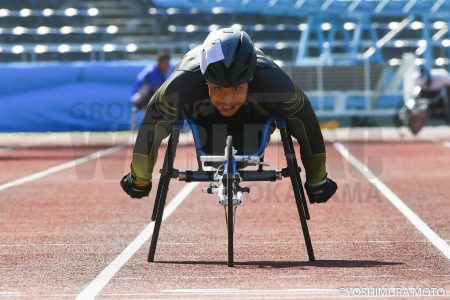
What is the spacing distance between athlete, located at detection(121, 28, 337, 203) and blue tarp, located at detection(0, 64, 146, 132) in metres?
23.5

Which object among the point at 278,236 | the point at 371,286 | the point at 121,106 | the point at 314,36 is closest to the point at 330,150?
the point at 121,106

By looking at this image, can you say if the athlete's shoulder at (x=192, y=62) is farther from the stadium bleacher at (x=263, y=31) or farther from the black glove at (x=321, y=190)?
the stadium bleacher at (x=263, y=31)

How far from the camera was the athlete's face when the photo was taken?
8.97m

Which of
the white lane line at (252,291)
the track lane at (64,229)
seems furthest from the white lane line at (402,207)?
the track lane at (64,229)

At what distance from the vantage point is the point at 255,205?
46.1 ft

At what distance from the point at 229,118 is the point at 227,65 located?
2.44 feet

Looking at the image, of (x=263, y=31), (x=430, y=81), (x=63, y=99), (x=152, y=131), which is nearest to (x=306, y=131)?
(x=152, y=131)

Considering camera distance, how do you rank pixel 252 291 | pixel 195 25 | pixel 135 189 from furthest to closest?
1. pixel 195 25
2. pixel 135 189
3. pixel 252 291

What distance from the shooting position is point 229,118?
9367mm

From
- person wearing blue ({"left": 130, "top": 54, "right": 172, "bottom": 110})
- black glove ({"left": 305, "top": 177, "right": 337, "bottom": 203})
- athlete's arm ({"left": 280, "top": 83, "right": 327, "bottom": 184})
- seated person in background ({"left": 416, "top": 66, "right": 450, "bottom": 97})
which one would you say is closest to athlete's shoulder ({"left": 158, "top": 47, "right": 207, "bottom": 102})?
athlete's arm ({"left": 280, "top": 83, "right": 327, "bottom": 184})

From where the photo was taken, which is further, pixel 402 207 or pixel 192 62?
pixel 402 207

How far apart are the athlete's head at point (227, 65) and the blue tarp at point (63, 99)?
24.1 metres

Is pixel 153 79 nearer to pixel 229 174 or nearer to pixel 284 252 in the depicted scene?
pixel 284 252

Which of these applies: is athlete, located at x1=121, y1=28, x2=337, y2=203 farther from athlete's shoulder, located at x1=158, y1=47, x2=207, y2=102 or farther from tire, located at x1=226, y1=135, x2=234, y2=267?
tire, located at x1=226, y1=135, x2=234, y2=267
